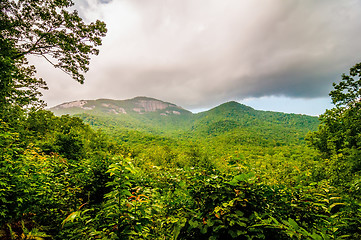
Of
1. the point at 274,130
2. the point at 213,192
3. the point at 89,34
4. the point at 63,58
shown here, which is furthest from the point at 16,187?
the point at 274,130

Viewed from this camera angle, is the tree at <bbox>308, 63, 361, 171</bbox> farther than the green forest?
Yes

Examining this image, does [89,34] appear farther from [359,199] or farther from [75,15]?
[359,199]

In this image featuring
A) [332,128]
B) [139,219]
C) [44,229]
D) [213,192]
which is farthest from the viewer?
[332,128]

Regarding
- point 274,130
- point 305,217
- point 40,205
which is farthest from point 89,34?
point 274,130

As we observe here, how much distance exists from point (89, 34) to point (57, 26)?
1656mm

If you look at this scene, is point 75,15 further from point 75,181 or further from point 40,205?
point 40,205

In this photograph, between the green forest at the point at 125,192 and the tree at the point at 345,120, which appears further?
the tree at the point at 345,120

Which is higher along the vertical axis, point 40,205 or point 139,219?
point 139,219

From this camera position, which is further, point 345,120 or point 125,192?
point 345,120

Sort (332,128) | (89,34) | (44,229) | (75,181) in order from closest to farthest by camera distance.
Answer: (44,229), (75,181), (89,34), (332,128)

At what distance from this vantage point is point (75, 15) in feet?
28.1

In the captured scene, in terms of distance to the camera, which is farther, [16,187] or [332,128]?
[332,128]

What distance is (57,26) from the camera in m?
8.43

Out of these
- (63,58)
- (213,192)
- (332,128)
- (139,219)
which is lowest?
(139,219)
